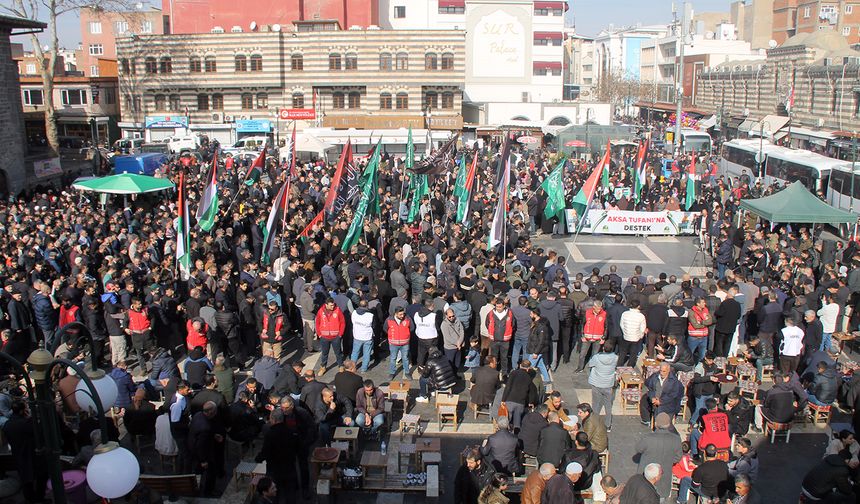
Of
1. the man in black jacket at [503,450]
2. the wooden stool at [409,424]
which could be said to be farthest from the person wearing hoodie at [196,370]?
the man in black jacket at [503,450]

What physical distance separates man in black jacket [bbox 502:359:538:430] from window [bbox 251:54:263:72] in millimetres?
47039

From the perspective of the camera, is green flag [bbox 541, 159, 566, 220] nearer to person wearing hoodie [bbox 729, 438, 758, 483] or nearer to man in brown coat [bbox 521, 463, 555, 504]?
person wearing hoodie [bbox 729, 438, 758, 483]

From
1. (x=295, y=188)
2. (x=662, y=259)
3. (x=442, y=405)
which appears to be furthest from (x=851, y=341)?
(x=295, y=188)

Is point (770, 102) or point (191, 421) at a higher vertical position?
point (770, 102)

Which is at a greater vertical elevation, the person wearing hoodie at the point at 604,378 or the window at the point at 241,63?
the window at the point at 241,63

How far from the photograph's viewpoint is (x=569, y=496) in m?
8.30

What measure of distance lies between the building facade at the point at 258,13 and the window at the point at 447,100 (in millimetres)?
9722

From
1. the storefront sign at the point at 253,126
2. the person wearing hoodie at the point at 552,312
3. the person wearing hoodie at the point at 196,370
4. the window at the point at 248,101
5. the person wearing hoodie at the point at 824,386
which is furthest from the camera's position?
the window at the point at 248,101

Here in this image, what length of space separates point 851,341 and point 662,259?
296 inches

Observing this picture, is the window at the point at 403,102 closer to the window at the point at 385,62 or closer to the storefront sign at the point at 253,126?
the window at the point at 385,62

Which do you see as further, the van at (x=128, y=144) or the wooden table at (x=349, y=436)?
the van at (x=128, y=144)

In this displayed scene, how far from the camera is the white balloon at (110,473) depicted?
5.80m

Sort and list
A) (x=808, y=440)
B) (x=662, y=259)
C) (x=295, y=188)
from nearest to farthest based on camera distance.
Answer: (x=808, y=440) → (x=662, y=259) → (x=295, y=188)

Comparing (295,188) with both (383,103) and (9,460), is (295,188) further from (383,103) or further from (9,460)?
(383,103)
